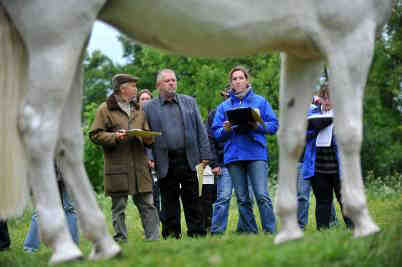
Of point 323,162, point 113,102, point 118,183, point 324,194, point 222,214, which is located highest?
point 113,102

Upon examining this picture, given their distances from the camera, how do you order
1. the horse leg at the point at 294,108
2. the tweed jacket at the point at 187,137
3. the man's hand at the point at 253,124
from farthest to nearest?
the tweed jacket at the point at 187,137 < the man's hand at the point at 253,124 < the horse leg at the point at 294,108

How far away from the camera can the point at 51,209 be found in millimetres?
4355

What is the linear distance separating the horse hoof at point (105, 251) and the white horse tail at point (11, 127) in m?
0.63

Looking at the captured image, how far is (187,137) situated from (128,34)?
4.38 meters

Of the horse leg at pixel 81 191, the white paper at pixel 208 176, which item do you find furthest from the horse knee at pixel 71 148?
the white paper at pixel 208 176

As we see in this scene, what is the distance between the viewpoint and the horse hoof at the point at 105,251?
182 inches

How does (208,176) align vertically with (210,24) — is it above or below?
below

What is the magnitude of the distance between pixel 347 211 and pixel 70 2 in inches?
98.1

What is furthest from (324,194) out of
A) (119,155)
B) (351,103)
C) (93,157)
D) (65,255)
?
(93,157)

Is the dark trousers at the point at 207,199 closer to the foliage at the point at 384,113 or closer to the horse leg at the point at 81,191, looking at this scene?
the horse leg at the point at 81,191

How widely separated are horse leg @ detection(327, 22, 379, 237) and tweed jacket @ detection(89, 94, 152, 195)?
4232mm

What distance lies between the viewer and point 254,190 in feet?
27.8

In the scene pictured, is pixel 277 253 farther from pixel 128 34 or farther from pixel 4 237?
pixel 4 237

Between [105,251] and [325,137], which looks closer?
[105,251]
